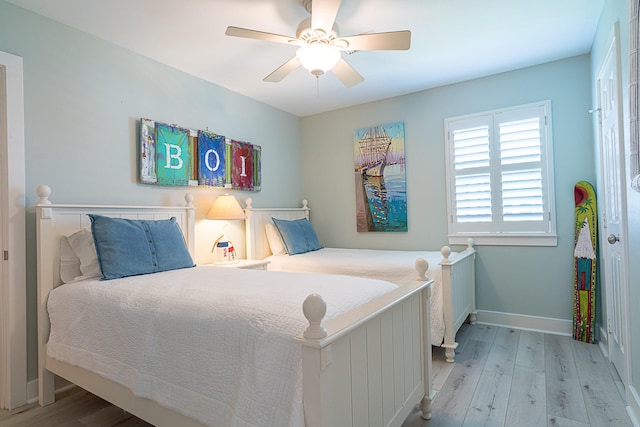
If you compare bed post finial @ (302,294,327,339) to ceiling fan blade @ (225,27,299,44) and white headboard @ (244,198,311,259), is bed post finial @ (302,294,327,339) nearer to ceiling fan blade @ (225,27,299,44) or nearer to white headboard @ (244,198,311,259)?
ceiling fan blade @ (225,27,299,44)

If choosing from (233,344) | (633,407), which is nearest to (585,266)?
(633,407)

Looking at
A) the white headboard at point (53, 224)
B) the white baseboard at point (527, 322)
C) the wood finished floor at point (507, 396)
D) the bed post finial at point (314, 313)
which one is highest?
the white headboard at point (53, 224)

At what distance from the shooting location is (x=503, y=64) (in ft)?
10.4

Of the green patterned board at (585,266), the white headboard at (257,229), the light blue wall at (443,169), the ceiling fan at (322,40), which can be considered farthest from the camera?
the white headboard at (257,229)

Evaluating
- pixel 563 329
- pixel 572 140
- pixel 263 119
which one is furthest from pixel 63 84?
pixel 563 329

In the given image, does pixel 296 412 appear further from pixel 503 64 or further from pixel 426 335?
pixel 503 64

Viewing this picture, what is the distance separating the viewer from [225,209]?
3182 mm

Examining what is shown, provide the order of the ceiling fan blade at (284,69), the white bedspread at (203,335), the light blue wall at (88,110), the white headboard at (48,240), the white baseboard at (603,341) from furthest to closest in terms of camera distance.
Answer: the white baseboard at (603,341) → the ceiling fan blade at (284,69) → the light blue wall at (88,110) → the white headboard at (48,240) → the white bedspread at (203,335)

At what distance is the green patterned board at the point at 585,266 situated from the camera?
9.24ft

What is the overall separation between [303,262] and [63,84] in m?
2.27

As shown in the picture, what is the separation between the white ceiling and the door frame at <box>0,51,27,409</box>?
604mm

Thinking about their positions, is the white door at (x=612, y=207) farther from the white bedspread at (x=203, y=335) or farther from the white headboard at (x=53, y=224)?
the white headboard at (x=53, y=224)

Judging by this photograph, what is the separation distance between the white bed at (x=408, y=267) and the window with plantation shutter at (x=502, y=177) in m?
0.31

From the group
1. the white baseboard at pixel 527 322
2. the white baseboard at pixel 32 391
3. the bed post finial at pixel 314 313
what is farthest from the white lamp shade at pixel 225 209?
the white baseboard at pixel 527 322
